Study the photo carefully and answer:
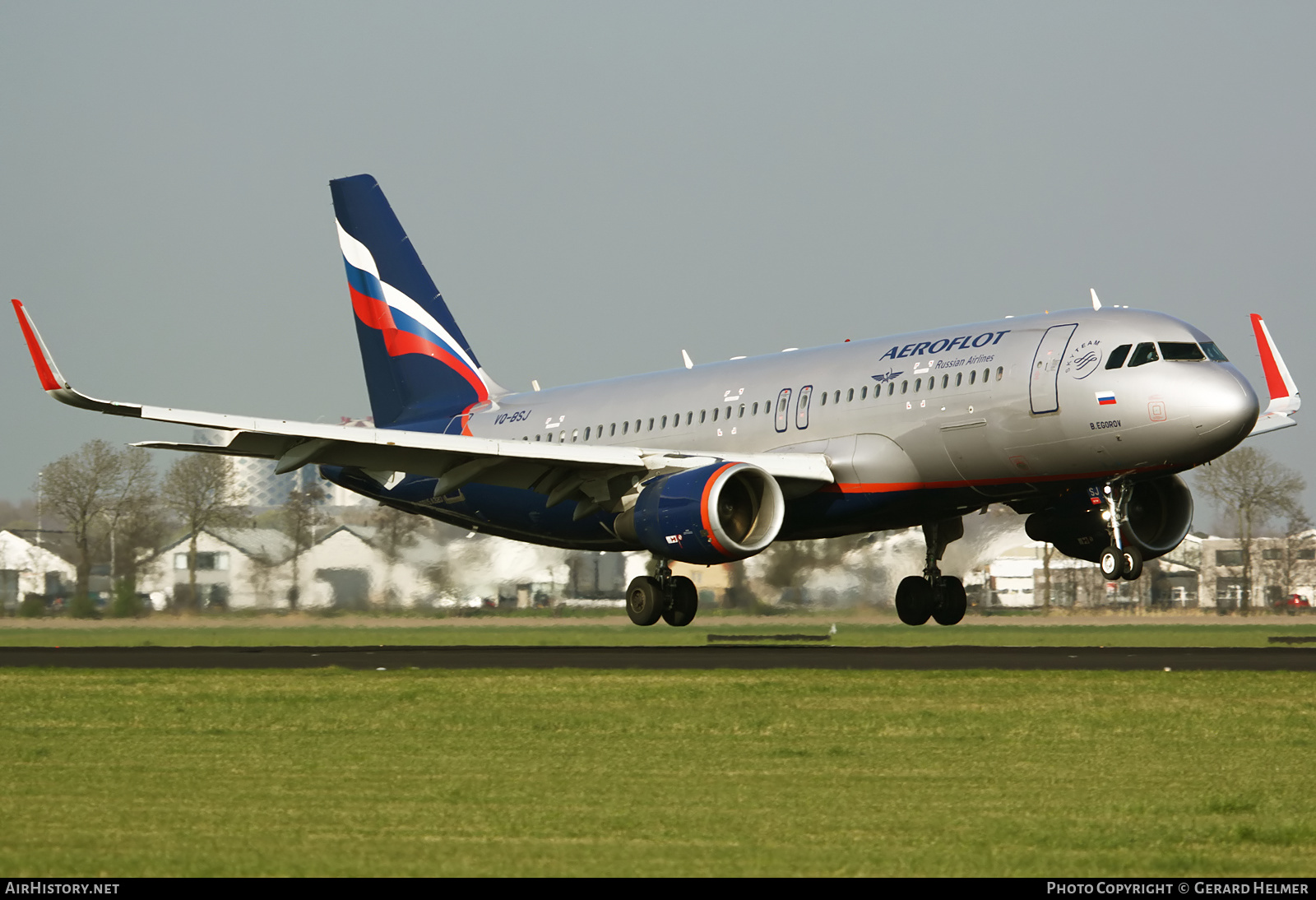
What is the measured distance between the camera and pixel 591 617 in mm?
44969

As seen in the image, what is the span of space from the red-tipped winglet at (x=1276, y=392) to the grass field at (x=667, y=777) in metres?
10.9

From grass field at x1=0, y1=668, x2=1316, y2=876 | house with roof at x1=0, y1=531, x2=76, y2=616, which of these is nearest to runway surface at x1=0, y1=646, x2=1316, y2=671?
grass field at x1=0, y1=668, x2=1316, y2=876

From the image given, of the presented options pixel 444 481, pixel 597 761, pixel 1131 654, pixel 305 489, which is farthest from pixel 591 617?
pixel 597 761

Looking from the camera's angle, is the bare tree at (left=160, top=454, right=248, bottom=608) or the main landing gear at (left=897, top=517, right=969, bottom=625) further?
the bare tree at (left=160, top=454, right=248, bottom=608)

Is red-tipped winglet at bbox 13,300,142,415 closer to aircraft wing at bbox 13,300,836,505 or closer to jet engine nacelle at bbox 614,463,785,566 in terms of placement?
aircraft wing at bbox 13,300,836,505

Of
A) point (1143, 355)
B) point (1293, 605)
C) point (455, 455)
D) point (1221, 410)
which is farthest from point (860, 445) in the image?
point (1293, 605)

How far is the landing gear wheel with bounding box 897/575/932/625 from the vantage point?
3444cm

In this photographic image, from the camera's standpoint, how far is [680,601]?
33125mm

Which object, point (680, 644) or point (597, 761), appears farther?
point (680, 644)

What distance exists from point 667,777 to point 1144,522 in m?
20.8

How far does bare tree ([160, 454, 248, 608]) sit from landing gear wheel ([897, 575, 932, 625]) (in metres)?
20.2

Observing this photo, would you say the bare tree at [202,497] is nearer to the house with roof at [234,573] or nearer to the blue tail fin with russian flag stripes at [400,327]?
the house with roof at [234,573]

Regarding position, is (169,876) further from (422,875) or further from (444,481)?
(444,481)

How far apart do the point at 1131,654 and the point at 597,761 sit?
49.6 feet
